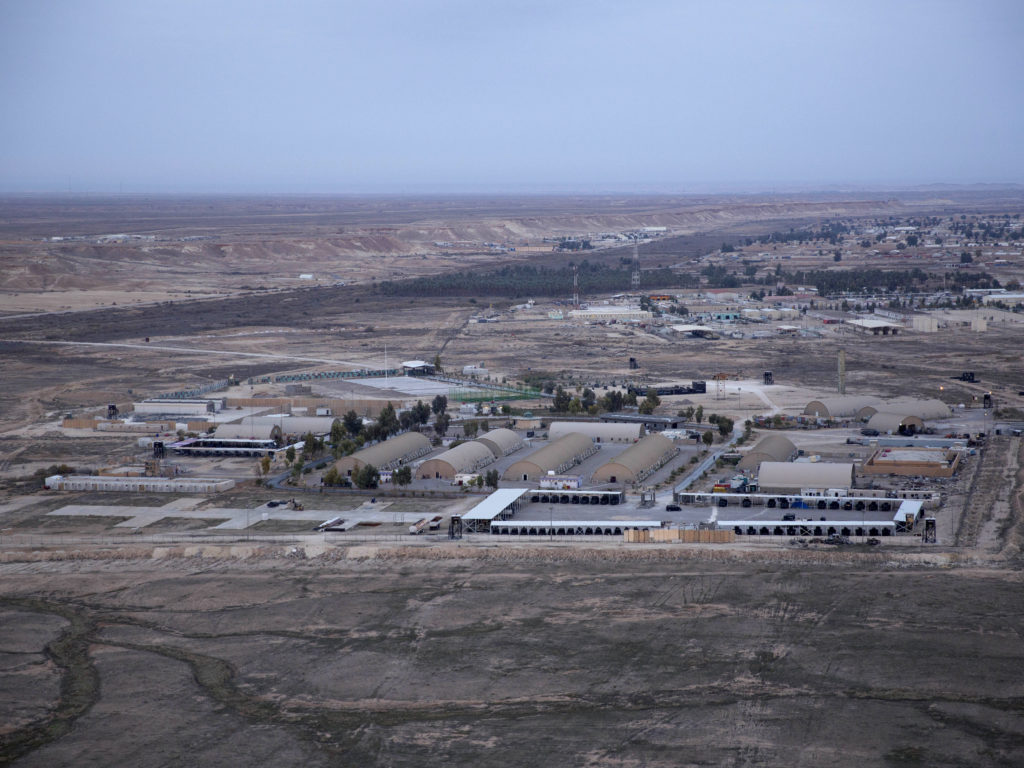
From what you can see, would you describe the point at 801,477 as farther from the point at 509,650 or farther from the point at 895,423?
the point at 509,650

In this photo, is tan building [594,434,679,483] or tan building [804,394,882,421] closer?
tan building [594,434,679,483]

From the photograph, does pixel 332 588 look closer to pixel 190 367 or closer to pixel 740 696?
pixel 740 696

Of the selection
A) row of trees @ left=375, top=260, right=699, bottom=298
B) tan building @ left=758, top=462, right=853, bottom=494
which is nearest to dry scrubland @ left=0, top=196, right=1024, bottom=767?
tan building @ left=758, top=462, right=853, bottom=494

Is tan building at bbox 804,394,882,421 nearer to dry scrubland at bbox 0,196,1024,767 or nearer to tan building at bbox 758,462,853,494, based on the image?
dry scrubland at bbox 0,196,1024,767

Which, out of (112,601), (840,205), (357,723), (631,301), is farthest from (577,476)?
(840,205)

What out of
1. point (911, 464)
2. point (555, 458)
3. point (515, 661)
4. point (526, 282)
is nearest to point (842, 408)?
point (911, 464)

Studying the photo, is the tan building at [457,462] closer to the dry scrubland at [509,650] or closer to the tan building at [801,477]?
the dry scrubland at [509,650]
